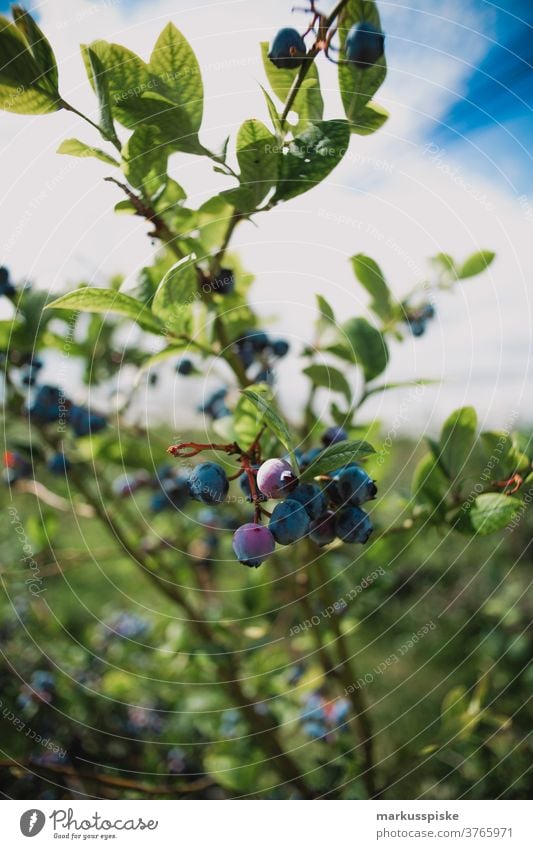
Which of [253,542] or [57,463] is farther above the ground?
[57,463]

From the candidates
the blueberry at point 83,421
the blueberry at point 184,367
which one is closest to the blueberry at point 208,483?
the blueberry at point 184,367

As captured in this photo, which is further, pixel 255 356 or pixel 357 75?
pixel 255 356

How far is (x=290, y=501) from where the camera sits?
0.44m

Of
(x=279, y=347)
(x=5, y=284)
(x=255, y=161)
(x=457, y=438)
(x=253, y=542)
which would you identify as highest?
(x=5, y=284)

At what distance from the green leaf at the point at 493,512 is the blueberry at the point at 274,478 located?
190 millimetres

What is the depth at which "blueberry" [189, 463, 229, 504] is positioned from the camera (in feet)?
1.50

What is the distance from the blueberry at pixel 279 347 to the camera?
756 millimetres

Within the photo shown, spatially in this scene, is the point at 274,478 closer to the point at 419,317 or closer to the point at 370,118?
the point at 370,118
